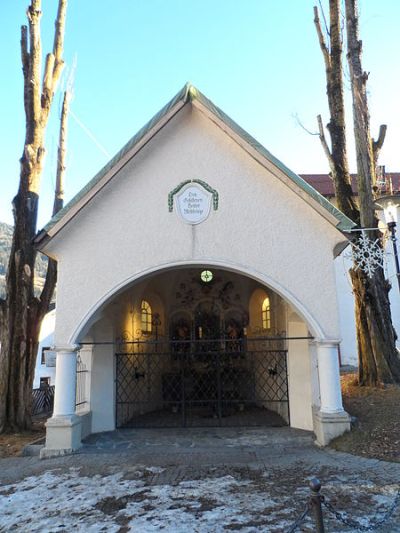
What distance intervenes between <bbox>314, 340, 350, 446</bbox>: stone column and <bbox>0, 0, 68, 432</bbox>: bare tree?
6043 millimetres

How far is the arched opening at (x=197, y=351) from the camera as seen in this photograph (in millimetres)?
9578

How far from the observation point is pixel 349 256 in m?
8.43

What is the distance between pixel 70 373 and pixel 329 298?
478cm

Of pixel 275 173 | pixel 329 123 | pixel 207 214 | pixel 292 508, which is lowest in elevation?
pixel 292 508

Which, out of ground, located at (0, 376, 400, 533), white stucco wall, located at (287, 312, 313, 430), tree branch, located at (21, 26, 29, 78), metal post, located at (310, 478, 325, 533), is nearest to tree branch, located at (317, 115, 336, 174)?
white stucco wall, located at (287, 312, 313, 430)

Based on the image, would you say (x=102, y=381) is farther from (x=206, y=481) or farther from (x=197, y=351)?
(x=206, y=481)

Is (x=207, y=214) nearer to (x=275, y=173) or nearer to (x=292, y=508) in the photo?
(x=275, y=173)

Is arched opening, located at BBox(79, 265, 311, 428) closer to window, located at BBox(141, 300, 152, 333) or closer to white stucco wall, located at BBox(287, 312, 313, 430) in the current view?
window, located at BBox(141, 300, 152, 333)

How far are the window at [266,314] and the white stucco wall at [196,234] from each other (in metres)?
4.01

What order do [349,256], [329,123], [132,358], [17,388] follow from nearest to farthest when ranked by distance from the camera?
[349,256]
[17,388]
[132,358]
[329,123]

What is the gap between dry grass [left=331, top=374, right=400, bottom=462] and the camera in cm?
671

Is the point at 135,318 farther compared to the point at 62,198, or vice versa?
the point at 62,198

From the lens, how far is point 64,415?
7.44 metres

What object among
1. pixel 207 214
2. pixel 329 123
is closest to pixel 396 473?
pixel 207 214
